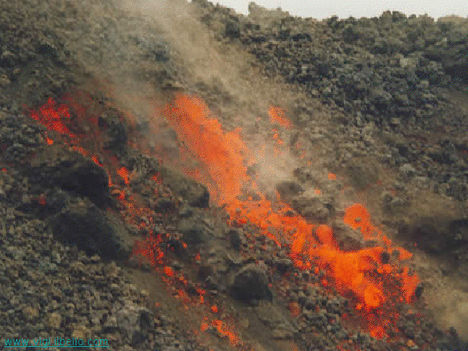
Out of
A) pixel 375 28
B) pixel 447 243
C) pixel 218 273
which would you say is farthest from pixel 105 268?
pixel 375 28

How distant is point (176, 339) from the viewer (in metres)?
8.56

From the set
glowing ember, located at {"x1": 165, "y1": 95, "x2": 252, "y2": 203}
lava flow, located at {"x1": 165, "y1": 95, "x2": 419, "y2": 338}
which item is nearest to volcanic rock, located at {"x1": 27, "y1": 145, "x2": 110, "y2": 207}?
lava flow, located at {"x1": 165, "y1": 95, "x2": 419, "y2": 338}

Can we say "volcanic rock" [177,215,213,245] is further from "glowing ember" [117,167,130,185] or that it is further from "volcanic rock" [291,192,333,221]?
"volcanic rock" [291,192,333,221]

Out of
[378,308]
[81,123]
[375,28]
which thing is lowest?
[378,308]

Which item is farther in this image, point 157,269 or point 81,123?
point 81,123

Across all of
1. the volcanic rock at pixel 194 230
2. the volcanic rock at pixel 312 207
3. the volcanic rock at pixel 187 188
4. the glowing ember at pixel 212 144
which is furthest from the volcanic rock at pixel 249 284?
the volcanic rock at pixel 312 207

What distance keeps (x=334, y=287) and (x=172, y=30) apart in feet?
39.2

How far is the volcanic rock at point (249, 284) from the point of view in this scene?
10.4 metres

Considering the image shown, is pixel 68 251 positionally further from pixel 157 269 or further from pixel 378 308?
pixel 378 308

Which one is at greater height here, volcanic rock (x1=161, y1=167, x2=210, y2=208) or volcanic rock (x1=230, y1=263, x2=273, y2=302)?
volcanic rock (x1=161, y1=167, x2=210, y2=208)

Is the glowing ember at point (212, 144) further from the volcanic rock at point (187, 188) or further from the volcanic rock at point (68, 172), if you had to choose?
the volcanic rock at point (68, 172)

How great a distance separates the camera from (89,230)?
920cm

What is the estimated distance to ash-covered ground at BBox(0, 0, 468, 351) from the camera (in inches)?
353

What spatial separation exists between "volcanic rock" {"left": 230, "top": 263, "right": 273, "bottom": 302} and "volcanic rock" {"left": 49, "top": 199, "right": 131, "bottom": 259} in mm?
2642
